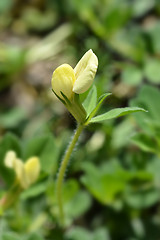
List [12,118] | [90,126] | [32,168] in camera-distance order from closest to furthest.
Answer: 1. [32,168]
2. [90,126]
3. [12,118]

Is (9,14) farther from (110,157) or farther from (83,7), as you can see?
(110,157)

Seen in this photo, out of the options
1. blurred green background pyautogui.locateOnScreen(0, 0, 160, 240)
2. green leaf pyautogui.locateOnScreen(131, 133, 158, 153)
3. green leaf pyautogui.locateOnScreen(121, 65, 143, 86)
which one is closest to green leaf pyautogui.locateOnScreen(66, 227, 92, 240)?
blurred green background pyautogui.locateOnScreen(0, 0, 160, 240)

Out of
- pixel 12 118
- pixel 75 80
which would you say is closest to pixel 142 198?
pixel 75 80

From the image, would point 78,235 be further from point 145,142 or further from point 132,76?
point 132,76

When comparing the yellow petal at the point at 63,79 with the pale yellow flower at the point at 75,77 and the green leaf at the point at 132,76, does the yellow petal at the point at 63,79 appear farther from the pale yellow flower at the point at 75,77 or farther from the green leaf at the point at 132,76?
the green leaf at the point at 132,76

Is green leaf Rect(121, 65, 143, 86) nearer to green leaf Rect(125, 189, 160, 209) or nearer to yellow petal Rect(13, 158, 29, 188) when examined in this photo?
green leaf Rect(125, 189, 160, 209)

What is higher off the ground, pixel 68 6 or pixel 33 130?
pixel 68 6

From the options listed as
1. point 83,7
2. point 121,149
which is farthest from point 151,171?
point 83,7
